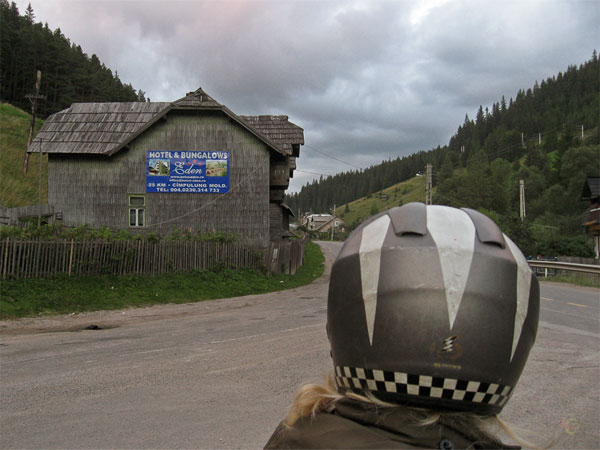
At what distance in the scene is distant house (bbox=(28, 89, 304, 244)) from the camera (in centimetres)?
2433

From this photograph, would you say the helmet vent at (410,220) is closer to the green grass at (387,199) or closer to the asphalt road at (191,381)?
the asphalt road at (191,381)

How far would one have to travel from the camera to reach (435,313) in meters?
Result: 1.62

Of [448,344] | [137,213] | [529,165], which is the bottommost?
[448,344]

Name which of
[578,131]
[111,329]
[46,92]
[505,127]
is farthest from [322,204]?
[111,329]

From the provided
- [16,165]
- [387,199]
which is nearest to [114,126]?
[16,165]

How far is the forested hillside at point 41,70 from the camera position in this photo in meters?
67.6

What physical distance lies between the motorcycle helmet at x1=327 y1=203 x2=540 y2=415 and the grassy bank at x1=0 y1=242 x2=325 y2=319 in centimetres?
1300

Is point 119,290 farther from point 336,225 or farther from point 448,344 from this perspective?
point 336,225

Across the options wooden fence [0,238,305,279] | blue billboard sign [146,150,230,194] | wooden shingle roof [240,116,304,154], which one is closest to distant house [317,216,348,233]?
wooden shingle roof [240,116,304,154]

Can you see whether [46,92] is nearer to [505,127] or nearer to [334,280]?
[334,280]

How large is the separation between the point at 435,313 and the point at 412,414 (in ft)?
1.08

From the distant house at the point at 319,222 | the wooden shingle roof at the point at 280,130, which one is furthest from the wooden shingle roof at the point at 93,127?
the distant house at the point at 319,222

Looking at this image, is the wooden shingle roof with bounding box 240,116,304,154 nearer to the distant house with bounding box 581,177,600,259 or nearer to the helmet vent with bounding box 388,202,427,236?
the helmet vent with bounding box 388,202,427,236

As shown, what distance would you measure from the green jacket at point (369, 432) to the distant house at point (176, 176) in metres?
22.8
